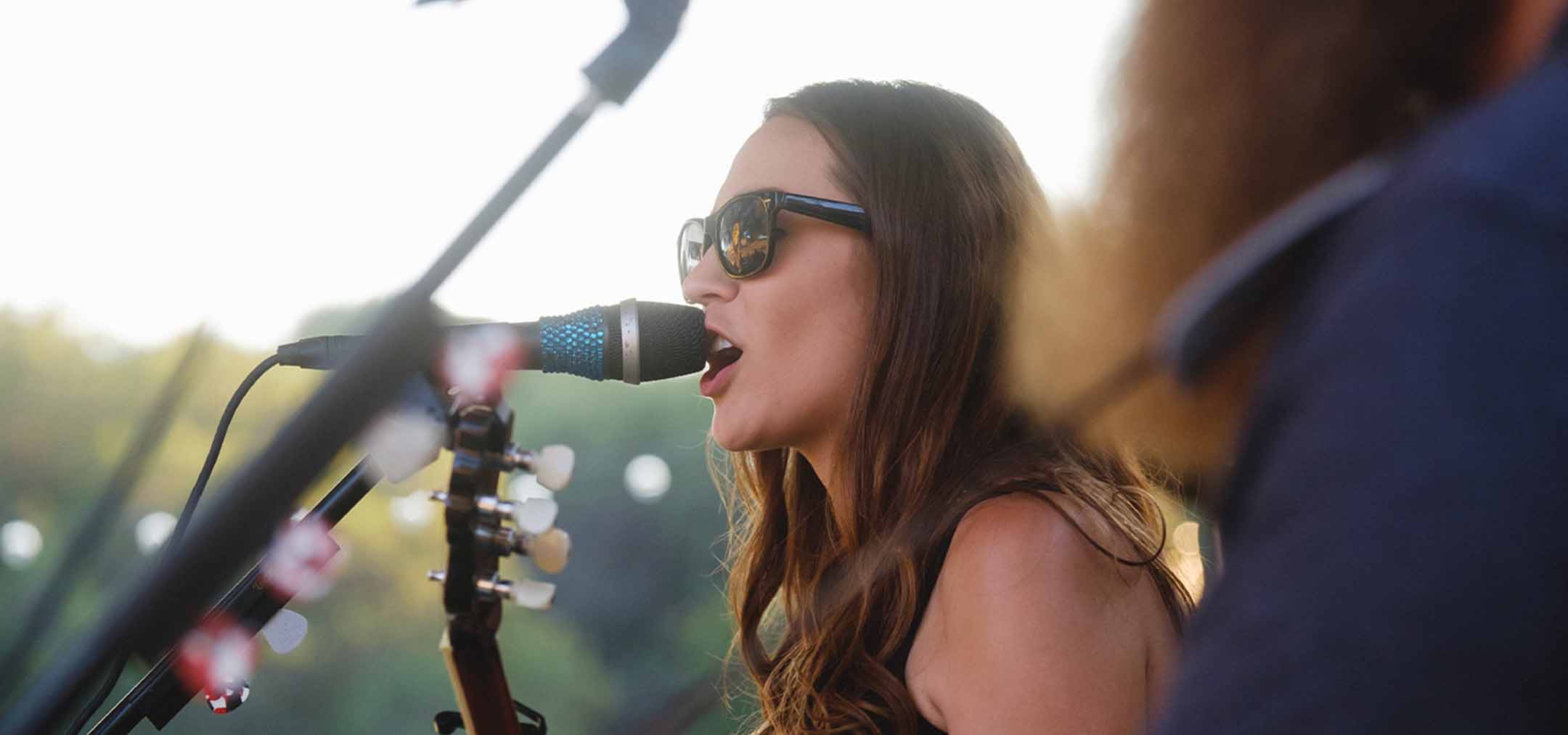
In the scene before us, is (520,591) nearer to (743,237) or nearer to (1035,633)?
(1035,633)

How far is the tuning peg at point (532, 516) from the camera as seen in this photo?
4.12 feet

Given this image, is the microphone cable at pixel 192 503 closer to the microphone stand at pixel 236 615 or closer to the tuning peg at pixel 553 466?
the microphone stand at pixel 236 615

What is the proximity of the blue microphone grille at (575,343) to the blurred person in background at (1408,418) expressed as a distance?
1.05m

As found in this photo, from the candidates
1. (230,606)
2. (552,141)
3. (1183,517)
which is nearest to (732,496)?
(1183,517)

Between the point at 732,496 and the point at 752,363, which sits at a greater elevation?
the point at 752,363

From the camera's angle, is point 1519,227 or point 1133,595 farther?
point 1133,595

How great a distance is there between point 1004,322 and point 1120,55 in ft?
4.81

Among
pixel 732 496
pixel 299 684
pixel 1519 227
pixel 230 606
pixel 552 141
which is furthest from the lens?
pixel 299 684

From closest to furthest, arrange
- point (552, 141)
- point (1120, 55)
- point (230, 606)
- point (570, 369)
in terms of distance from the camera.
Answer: point (1120, 55) < point (552, 141) < point (230, 606) < point (570, 369)

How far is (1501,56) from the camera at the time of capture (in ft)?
2.11

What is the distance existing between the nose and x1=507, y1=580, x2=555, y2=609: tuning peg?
3.36ft

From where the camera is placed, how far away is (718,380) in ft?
7.26

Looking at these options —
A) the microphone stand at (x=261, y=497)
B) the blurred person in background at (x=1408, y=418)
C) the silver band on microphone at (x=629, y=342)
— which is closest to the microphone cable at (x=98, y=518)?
the microphone stand at (x=261, y=497)

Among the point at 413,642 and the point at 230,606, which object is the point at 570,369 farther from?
the point at 413,642
